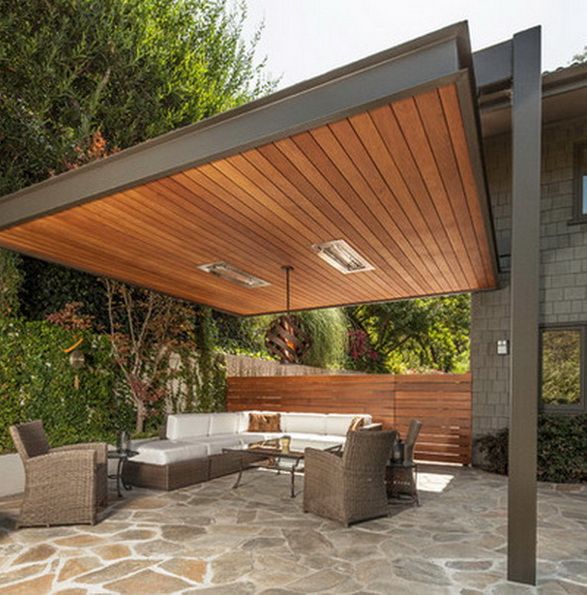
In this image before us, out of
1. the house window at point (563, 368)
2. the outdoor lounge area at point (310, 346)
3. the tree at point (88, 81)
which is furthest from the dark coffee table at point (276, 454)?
the tree at point (88, 81)

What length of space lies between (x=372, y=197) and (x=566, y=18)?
10.0 metres

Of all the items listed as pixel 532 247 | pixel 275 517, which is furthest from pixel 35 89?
pixel 532 247

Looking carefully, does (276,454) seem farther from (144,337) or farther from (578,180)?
(578,180)

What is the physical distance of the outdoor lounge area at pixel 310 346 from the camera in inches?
126

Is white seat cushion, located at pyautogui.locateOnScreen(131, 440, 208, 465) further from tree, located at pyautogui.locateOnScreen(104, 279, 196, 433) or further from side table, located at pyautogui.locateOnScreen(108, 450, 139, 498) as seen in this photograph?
tree, located at pyautogui.locateOnScreen(104, 279, 196, 433)

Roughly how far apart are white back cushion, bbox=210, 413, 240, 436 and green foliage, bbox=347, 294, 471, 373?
25.3 feet

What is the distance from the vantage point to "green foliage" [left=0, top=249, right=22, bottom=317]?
5.98 meters

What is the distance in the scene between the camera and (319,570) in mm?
3416

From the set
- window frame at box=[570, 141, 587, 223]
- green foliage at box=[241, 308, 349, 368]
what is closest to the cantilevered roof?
window frame at box=[570, 141, 587, 223]

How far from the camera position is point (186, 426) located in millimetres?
7082

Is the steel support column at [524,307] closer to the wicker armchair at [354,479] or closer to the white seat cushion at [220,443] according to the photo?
the wicker armchair at [354,479]

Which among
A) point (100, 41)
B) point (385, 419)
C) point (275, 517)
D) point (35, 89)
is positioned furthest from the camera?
point (385, 419)

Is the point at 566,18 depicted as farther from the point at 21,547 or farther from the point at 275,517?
the point at 21,547

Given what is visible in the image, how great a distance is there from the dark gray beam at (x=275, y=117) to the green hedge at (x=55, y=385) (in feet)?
7.37
